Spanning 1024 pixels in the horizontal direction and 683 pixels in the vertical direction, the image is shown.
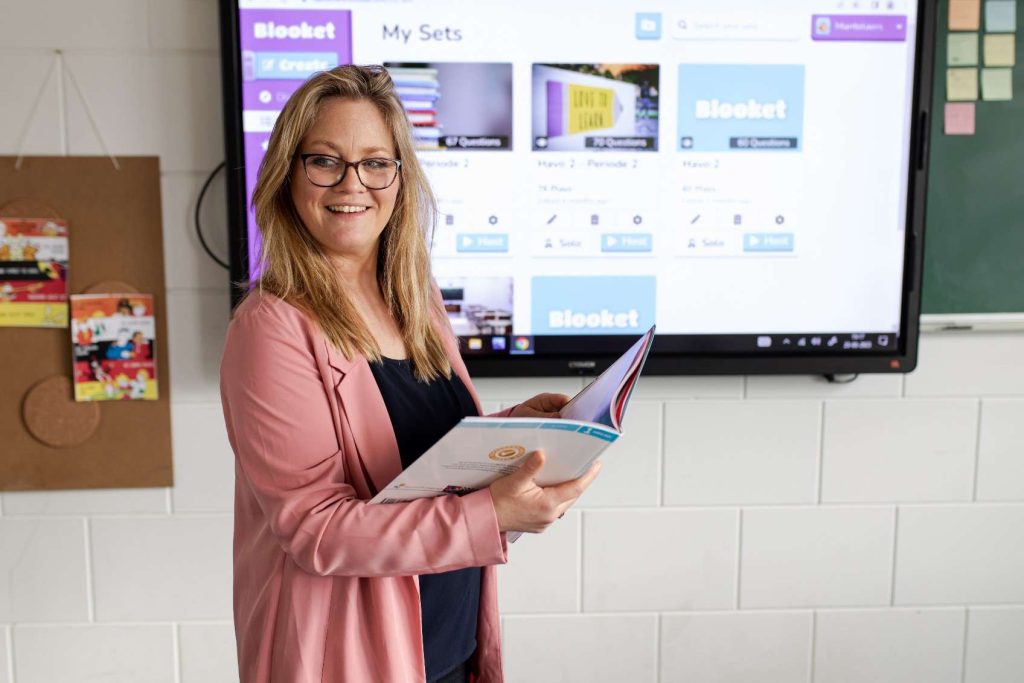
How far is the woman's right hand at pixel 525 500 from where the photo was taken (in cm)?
104

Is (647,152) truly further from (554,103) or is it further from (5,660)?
(5,660)

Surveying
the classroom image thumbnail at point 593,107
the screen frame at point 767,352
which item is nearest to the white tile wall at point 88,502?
the screen frame at point 767,352

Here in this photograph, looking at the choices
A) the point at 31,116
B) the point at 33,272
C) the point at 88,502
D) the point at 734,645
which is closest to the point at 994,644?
the point at 734,645

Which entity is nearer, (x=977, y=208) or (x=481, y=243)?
(x=481, y=243)

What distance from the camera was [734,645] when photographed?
77.3 inches

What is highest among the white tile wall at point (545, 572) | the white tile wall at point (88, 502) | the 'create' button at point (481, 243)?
the 'create' button at point (481, 243)

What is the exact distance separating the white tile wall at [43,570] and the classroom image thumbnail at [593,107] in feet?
4.30


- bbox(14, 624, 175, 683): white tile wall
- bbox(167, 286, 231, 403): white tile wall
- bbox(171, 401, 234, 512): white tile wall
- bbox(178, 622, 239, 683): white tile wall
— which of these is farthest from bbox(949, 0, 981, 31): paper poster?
bbox(14, 624, 175, 683): white tile wall

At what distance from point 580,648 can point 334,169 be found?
4.25 feet

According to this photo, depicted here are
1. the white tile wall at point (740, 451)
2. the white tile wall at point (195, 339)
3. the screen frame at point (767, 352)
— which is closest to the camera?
the screen frame at point (767, 352)

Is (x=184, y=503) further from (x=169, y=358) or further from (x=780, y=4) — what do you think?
(x=780, y=4)

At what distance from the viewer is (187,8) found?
173 centimetres

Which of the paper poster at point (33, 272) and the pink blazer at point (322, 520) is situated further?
the paper poster at point (33, 272)

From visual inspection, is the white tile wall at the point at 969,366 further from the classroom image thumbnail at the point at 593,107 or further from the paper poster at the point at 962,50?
the classroom image thumbnail at the point at 593,107
